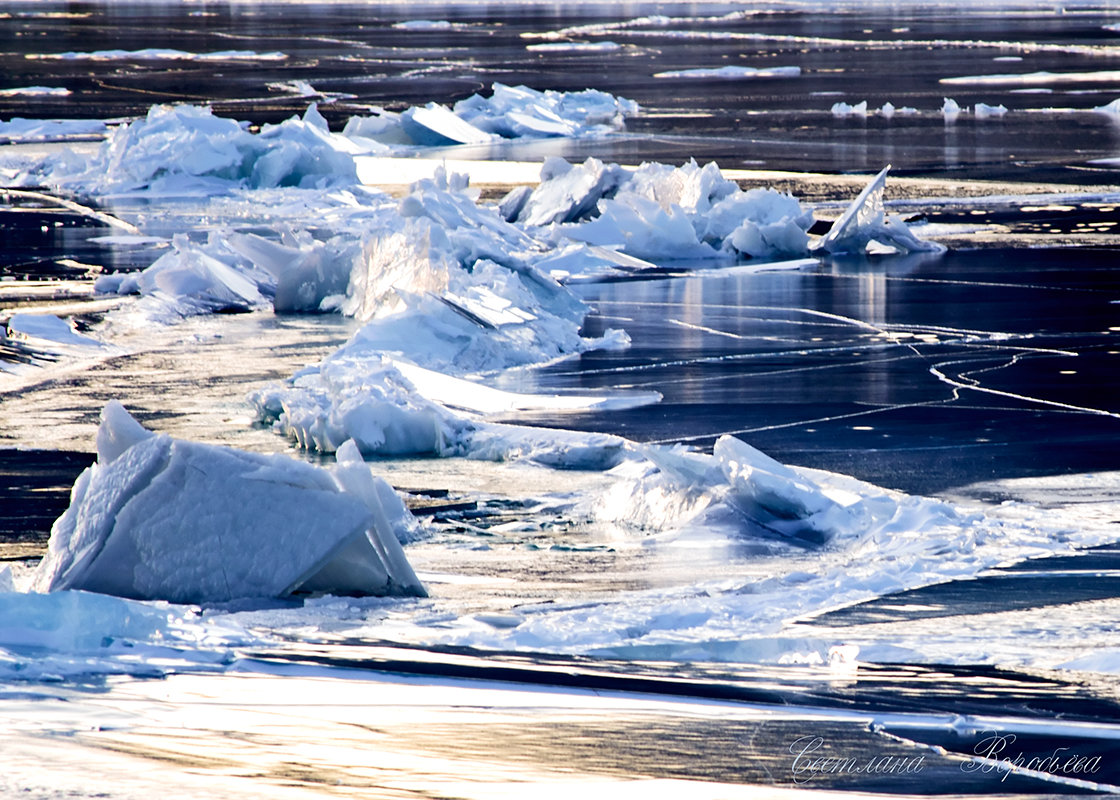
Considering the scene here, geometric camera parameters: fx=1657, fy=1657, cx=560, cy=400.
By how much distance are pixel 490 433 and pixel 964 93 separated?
26857 millimetres

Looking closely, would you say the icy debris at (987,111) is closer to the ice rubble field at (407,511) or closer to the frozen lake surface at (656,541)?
the frozen lake surface at (656,541)

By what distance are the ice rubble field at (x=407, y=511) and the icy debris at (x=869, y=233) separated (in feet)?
0.07

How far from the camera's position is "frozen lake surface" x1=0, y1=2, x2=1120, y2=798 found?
13.1 ft

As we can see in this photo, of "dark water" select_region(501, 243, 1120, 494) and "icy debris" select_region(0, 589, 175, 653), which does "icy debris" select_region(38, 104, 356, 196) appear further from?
"icy debris" select_region(0, 589, 175, 653)

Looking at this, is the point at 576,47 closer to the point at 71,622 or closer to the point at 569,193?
the point at 569,193

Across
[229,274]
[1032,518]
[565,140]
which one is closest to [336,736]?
[1032,518]

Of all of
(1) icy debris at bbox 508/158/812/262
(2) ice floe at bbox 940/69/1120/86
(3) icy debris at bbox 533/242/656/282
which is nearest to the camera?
(3) icy debris at bbox 533/242/656/282

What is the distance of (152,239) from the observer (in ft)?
54.6

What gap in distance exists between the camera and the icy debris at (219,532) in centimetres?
546

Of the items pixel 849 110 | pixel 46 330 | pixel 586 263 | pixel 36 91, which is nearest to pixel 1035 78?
pixel 849 110

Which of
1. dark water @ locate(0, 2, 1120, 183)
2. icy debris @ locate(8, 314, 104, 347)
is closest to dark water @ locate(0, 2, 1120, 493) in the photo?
dark water @ locate(0, 2, 1120, 183)

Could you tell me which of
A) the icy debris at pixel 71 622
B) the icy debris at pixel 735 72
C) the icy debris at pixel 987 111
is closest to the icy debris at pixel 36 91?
the icy debris at pixel 735 72

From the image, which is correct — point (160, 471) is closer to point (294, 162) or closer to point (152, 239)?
point (152, 239)

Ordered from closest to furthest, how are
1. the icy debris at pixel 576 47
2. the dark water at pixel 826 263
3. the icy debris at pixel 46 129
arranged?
the dark water at pixel 826 263, the icy debris at pixel 46 129, the icy debris at pixel 576 47
